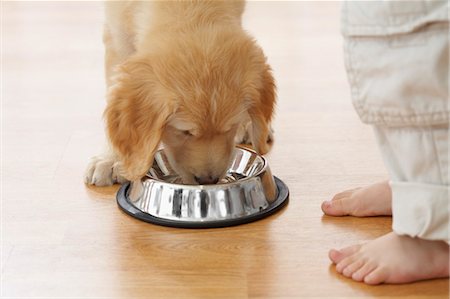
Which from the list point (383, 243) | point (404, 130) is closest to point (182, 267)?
point (383, 243)

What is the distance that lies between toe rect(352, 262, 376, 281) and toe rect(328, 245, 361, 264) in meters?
0.08

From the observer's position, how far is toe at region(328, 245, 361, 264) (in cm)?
213

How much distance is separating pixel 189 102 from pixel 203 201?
0.96ft

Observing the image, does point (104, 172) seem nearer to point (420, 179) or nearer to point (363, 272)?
point (363, 272)

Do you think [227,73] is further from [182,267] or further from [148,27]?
[182,267]

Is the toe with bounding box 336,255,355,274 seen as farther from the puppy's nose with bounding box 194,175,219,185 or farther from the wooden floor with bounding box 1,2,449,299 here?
the puppy's nose with bounding box 194,175,219,185

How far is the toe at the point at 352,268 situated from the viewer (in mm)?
2066

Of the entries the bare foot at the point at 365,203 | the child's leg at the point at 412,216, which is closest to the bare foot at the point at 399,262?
the child's leg at the point at 412,216

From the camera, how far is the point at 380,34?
1896 millimetres

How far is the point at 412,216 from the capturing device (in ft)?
6.41

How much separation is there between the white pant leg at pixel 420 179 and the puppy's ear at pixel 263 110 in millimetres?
607

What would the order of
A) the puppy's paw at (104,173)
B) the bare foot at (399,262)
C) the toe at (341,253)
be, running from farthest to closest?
1. the puppy's paw at (104,173)
2. the toe at (341,253)
3. the bare foot at (399,262)

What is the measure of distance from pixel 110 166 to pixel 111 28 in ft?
1.66

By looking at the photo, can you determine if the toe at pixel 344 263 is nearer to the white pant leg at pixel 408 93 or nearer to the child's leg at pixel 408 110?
the child's leg at pixel 408 110
